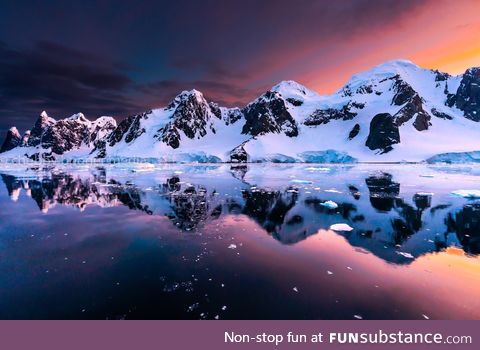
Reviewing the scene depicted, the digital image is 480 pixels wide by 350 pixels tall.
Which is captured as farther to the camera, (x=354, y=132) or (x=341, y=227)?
(x=354, y=132)

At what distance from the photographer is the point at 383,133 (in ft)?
513

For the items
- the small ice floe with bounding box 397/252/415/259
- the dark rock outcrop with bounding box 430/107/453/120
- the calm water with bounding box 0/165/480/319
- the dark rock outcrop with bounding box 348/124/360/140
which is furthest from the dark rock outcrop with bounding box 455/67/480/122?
the small ice floe with bounding box 397/252/415/259

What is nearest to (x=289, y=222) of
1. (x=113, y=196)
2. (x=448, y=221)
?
(x=448, y=221)

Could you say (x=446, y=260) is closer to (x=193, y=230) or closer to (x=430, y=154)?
(x=193, y=230)

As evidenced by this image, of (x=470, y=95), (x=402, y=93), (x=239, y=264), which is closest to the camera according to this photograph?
(x=239, y=264)

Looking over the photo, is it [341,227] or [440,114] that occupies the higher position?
[440,114]

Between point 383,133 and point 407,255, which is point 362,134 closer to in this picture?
point 383,133

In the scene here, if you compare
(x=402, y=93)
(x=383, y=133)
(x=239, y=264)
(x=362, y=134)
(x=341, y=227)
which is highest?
(x=402, y=93)

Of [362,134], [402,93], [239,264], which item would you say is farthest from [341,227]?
[402,93]

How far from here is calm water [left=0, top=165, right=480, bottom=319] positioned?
26.3 feet

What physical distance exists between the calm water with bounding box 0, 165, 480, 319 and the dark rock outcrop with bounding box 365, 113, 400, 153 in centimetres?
14364

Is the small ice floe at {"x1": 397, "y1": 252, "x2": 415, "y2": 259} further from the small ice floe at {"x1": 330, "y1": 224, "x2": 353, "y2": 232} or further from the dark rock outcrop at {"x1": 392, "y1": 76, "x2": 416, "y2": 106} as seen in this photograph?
the dark rock outcrop at {"x1": 392, "y1": 76, "x2": 416, "y2": 106}

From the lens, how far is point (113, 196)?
92.3 feet

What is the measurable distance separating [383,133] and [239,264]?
163222 mm
